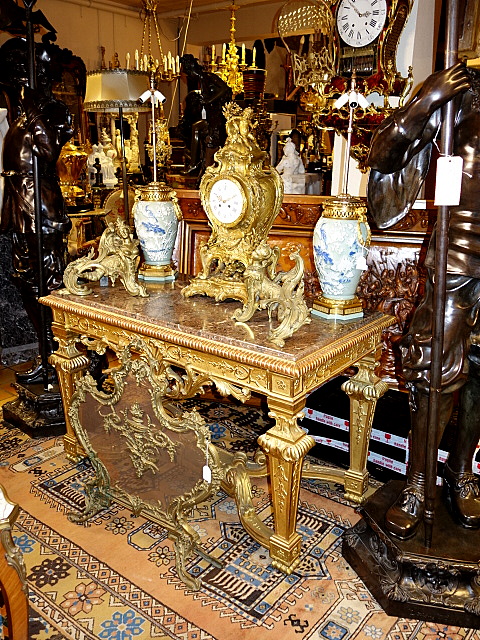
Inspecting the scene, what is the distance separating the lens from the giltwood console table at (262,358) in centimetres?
195

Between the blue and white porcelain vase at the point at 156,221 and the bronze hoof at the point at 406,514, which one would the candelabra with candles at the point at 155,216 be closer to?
the blue and white porcelain vase at the point at 156,221

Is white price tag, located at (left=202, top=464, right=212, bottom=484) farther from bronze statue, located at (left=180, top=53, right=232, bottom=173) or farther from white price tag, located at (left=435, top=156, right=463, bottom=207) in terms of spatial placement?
bronze statue, located at (left=180, top=53, right=232, bottom=173)

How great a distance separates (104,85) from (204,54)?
951 centimetres

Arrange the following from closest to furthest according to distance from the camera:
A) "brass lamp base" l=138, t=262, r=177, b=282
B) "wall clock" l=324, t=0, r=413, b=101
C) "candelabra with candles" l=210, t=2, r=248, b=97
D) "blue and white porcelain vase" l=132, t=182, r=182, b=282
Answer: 1. "blue and white porcelain vase" l=132, t=182, r=182, b=282
2. "brass lamp base" l=138, t=262, r=177, b=282
3. "wall clock" l=324, t=0, r=413, b=101
4. "candelabra with candles" l=210, t=2, r=248, b=97

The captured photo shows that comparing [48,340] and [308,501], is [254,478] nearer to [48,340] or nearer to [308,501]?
[308,501]

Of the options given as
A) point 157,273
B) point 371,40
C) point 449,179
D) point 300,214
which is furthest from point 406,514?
point 371,40

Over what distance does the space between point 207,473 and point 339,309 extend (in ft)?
2.61

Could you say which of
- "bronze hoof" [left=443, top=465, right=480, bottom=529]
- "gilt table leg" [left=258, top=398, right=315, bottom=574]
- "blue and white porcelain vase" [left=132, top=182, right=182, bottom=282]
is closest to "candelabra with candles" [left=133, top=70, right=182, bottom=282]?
"blue and white porcelain vase" [left=132, top=182, right=182, bottom=282]

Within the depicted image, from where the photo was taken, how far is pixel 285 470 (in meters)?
2.02

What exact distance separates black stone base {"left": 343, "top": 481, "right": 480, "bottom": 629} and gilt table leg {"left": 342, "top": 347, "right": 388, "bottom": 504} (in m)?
0.49

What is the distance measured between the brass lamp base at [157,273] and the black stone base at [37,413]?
3.54 feet

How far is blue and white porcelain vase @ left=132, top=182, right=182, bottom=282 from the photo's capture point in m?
2.59

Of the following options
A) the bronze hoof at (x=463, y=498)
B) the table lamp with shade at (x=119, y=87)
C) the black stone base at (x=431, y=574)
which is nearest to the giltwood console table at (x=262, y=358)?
the black stone base at (x=431, y=574)

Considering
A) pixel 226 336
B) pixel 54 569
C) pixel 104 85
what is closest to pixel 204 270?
pixel 226 336
